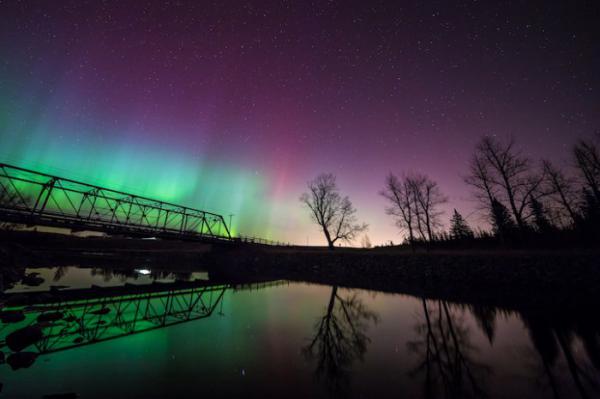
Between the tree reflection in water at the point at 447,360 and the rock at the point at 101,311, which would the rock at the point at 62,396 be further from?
the rock at the point at 101,311

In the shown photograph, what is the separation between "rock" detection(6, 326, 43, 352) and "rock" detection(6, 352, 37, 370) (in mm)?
835

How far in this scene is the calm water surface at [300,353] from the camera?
5.02 metres

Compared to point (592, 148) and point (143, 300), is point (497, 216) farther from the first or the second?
point (143, 300)

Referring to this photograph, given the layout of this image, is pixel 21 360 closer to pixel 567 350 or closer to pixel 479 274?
pixel 567 350

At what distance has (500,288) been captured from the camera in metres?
15.6

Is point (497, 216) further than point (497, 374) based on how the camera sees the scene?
Yes

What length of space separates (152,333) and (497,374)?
11.0m

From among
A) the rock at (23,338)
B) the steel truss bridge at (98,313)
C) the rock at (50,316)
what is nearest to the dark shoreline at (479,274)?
the steel truss bridge at (98,313)

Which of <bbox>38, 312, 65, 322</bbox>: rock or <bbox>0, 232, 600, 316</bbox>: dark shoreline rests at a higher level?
<bbox>0, 232, 600, 316</bbox>: dark shoreline

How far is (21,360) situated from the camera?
5.94m

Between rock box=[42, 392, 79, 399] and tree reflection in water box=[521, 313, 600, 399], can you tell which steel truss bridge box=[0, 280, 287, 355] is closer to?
rock box=[42, 392, 79, 399]

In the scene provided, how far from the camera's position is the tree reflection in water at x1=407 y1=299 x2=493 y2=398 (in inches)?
197

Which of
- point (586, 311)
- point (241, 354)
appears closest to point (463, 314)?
point (586, 311)

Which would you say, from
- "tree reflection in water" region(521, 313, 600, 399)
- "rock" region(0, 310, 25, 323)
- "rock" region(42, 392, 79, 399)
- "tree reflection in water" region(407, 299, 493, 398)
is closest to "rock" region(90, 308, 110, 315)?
"rock" region(0, 310, 25, 323)
